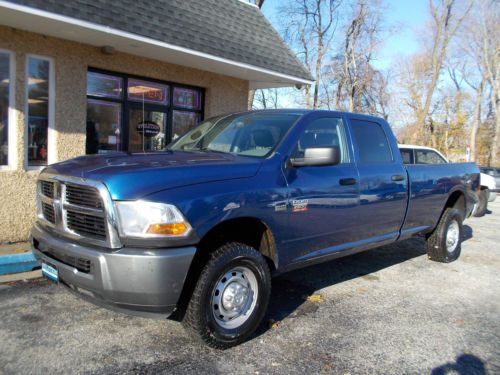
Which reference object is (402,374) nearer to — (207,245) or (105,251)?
(207,245)

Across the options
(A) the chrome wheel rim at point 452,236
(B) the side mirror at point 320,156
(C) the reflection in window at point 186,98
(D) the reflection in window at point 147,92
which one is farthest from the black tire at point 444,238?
(D) the reflection in window at point 147,92

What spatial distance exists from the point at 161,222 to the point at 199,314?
2.55 feet

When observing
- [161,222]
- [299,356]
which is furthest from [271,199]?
[299,356]

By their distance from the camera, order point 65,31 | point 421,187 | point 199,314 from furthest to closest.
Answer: point 65,31, point 421,187, point 199,314

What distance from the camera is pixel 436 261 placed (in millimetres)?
6711

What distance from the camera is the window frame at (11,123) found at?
6434mm

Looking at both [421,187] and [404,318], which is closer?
[404,318]

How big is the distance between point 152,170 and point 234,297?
1.22 metres

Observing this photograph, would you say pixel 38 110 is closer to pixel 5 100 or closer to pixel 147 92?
pixel 5 100

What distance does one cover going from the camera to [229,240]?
365 cm

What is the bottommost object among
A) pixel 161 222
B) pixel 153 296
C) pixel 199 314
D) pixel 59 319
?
pixel 59 319

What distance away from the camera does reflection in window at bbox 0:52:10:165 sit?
6402 millimetres

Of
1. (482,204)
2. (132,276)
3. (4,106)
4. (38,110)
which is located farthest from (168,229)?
(482,204)

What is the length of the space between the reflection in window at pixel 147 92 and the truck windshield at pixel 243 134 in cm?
369
